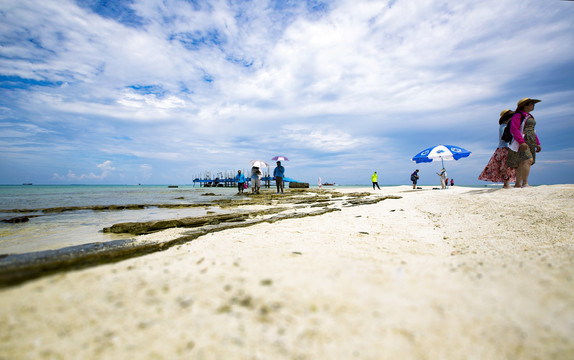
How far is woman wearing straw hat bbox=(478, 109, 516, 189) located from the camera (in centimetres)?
731

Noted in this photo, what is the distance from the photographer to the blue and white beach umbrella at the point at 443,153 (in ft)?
49.0

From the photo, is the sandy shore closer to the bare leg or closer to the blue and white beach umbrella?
the bare leg

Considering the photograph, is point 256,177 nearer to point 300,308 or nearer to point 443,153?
point 443,153

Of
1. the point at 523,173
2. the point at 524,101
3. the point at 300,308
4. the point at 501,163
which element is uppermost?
the point at 524,101

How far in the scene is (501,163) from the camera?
7.46m

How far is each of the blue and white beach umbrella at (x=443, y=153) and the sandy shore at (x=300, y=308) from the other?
14470 mm

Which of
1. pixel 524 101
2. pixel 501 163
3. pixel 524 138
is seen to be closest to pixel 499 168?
pixel 501 163

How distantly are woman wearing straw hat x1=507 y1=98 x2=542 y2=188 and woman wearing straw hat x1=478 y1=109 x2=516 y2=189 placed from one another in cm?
50

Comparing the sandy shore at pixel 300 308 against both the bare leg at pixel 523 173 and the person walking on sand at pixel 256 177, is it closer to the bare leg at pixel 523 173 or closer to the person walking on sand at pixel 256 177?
the bare leg at pixel 523 173

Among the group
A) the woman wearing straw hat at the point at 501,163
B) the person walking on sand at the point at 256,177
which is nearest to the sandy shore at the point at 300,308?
the woman wearing straw hat at the point at 501,163

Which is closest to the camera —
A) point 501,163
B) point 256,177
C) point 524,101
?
point 524,101

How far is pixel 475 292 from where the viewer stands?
1.68 m

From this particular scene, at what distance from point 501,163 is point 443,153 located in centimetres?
843

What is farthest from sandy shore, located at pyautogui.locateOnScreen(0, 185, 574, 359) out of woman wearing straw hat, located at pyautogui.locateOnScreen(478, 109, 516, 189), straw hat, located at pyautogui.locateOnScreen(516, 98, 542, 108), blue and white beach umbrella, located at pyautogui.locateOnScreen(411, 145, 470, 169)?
blue and white beach umbrella, located at pyautogui.locateOnScreen(411, 145, 470, 169)
